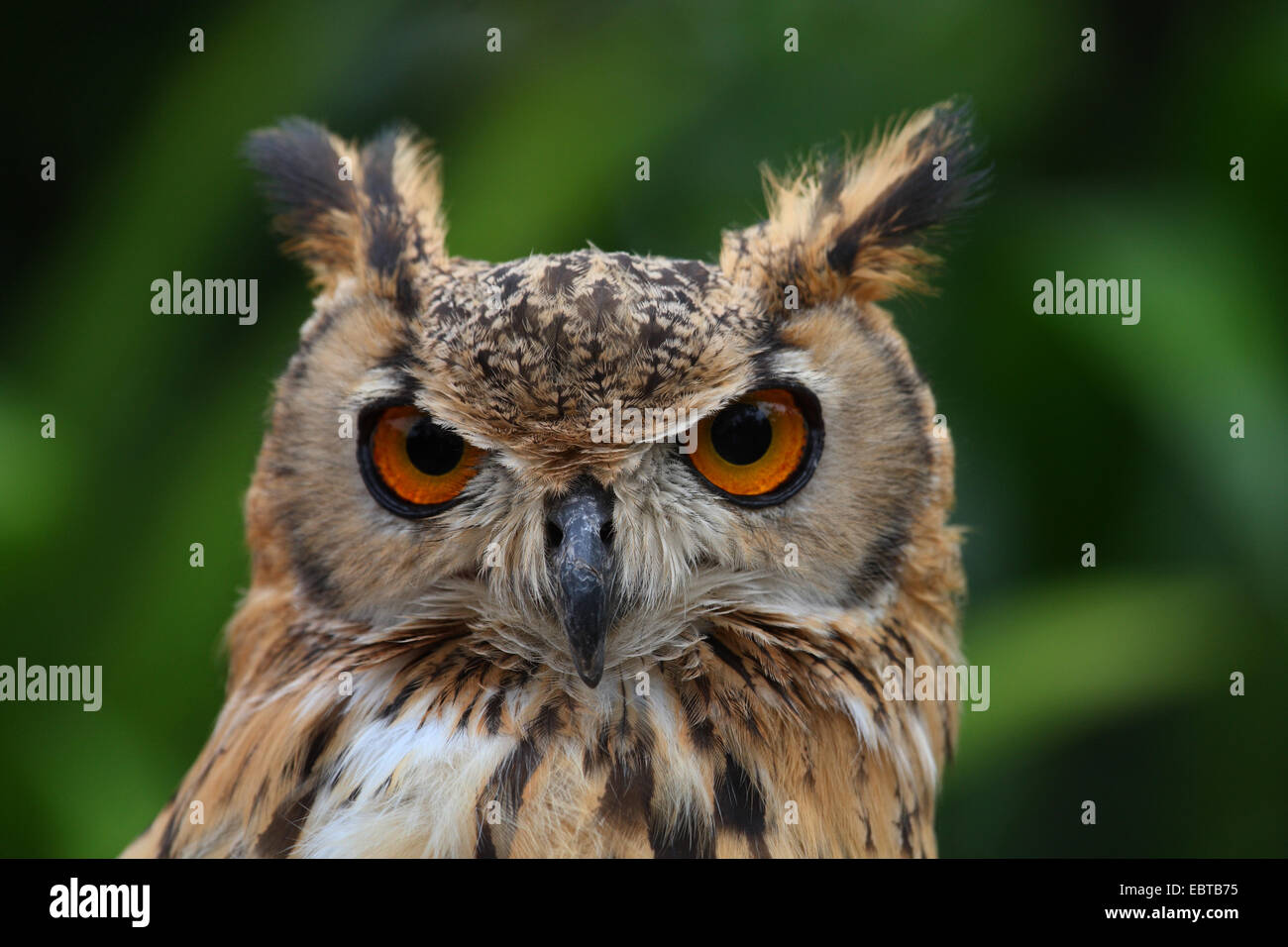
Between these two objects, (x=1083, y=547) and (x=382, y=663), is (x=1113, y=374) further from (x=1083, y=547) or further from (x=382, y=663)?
(x=382, y=663)

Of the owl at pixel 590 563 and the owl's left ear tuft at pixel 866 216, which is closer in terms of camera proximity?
the owl at pixel 590 563

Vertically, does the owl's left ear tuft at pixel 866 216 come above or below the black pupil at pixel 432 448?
above

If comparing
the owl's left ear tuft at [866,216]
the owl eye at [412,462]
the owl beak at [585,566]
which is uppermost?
the owl's left ear tuft at [866,216]

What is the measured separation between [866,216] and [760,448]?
37 cm

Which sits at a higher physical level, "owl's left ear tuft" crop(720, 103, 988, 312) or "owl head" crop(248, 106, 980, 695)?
"owl's left ear tuft" crop(720, 103, 988, 312)

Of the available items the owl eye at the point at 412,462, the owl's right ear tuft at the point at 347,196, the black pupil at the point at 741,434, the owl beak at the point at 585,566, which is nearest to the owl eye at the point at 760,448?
the black pupil at the point at 741,434

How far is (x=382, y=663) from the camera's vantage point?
126 centimetres

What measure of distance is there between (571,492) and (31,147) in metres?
2.26

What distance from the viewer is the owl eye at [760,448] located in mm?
1181

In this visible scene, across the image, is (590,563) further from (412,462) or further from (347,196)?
(347,196)

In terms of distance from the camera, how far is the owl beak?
3.54ft

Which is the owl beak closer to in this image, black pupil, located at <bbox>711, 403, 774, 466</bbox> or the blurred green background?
A: black pupil, located at <bbox>711, 403, 774, 466</bbox>

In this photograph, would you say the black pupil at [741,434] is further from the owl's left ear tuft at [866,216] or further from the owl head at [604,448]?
the owl's left ear tuft at [866,216]

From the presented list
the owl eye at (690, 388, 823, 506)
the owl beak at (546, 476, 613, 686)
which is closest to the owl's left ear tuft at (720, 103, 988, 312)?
the owl eye at (690, 388, 823, 506)
